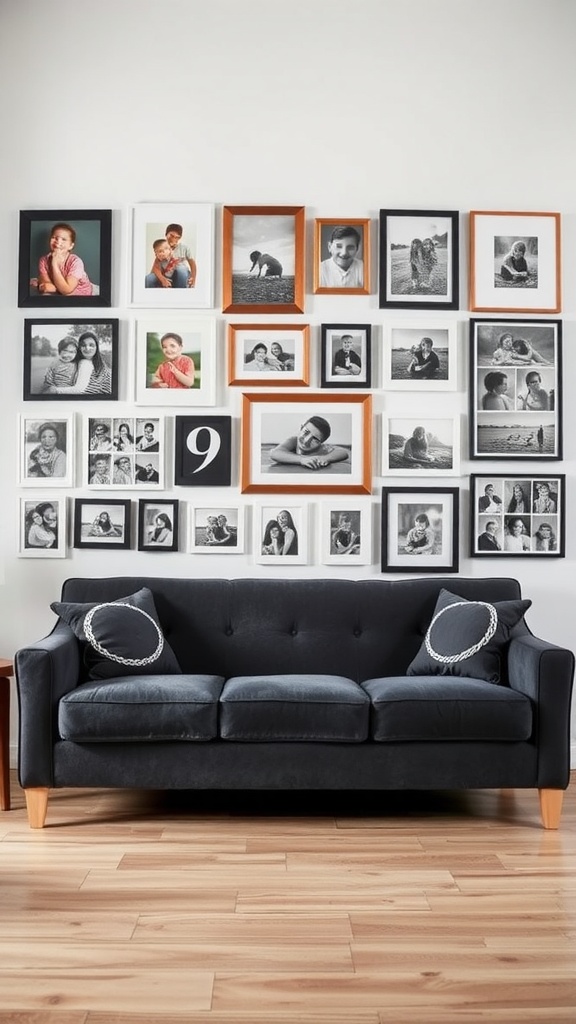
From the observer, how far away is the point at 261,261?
4.39 m

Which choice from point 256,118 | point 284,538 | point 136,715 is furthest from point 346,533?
point 256,118

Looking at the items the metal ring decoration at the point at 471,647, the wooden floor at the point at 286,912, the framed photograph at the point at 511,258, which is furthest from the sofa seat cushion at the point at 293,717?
the framed photograph at the point at 511,258

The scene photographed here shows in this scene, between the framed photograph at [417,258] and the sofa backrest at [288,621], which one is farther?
the framed photograph at [417,258]

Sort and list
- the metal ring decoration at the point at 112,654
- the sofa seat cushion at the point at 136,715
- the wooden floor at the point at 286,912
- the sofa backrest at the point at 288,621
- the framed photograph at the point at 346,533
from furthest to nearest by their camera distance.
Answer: the framed photograph at the point at 346,533 < the sofa backrest at the point at 288,621 < the metal ring decoration at the point at 112,654 < the sofa seat cushion at the point at 136,715 < the wooden floor at the point at 286,912

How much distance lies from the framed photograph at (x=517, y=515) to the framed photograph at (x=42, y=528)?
6.35 ft

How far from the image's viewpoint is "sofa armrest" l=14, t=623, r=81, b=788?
3361mm

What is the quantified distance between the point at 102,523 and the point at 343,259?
1688 mm

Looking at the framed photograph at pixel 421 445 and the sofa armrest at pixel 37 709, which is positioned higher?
the framed photograph at pixel 421 445

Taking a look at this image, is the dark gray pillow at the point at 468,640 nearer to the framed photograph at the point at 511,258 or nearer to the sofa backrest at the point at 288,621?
the sofa backrest at the point at 288,621

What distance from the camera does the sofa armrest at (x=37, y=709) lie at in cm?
336

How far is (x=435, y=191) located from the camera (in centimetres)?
445

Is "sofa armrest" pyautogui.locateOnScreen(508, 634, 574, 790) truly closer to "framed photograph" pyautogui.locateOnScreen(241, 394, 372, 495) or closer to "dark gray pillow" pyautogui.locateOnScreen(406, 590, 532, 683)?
"dark gray pillow" pyautogui.locateOnScreen(406, 590, 532, 683)

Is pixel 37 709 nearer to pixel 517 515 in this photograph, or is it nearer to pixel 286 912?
pixel 286 912

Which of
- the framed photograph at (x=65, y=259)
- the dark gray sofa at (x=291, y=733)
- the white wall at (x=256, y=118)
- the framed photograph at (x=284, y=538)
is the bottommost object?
the dark gray sofa at (x=291, y=733)
